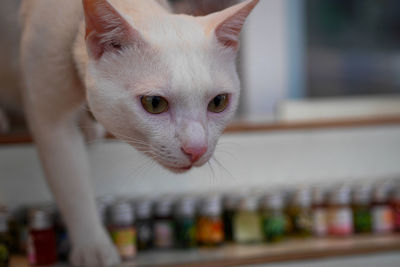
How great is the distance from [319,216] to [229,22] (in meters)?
0.87

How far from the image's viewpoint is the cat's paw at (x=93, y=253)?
33.1 inches

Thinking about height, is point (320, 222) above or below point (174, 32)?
below

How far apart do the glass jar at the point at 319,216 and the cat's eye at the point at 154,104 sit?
85 cm

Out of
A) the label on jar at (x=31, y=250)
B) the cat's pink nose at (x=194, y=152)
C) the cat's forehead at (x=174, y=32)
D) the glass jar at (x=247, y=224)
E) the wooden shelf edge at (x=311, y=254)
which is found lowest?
the wooden shelf edge at (x=311, y=254)

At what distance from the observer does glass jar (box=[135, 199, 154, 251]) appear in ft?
3.55

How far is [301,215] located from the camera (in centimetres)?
120

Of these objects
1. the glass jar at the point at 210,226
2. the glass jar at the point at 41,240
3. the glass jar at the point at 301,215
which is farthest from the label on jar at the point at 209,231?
the glass jar at the point at 41,240

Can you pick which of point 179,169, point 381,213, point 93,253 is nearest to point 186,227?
point 93,253

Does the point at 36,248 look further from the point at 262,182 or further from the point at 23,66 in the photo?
→ the point at 262,182

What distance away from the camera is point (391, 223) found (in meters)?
1.23

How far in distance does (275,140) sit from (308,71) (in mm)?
314

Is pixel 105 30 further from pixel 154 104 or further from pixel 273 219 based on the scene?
pixel 273 219

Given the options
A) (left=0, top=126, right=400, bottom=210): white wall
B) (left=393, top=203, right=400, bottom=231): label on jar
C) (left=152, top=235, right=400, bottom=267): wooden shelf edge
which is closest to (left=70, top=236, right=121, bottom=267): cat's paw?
(left=152, top=235, right=400, bottom=267): wooden shelf edge

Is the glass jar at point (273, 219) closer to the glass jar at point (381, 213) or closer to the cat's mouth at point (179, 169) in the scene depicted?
the glass jar at point (381, 213)
